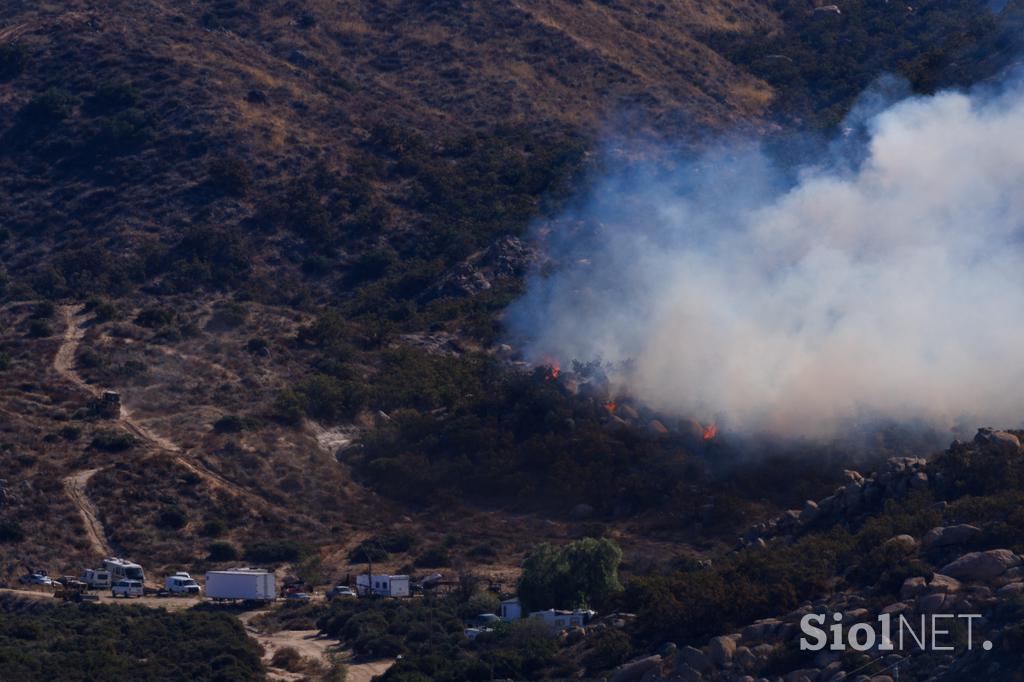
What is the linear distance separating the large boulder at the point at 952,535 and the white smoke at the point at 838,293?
2059 cm

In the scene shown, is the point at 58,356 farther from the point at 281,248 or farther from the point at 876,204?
the point at 876,204

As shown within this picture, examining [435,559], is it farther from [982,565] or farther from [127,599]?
[982,565]

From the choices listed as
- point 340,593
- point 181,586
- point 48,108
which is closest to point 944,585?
point 340,593

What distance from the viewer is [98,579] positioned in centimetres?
6862

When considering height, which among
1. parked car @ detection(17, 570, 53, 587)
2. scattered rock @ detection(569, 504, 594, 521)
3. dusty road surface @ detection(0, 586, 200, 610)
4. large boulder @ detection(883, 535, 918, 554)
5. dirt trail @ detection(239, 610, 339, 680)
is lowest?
dirt trail @ detection(239, 610, 339, 680)

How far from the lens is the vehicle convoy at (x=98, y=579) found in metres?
68.6

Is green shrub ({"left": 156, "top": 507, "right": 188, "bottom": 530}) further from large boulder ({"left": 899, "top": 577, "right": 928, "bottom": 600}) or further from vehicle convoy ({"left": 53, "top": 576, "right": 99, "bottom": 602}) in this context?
large boulder ({"left": 899, "top": 577, "right": 928, "bottom": 600})

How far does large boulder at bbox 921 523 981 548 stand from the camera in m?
49.7

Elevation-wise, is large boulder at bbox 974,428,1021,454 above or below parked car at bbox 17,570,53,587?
above

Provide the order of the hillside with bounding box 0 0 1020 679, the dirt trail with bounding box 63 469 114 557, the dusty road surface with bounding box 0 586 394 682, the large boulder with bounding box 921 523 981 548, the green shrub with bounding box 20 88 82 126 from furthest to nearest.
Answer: the green shrub with bounding box 20 88 82 126, the hillside with bounding box 0 0 1020 679, the dirt trail with bounding box 63 469 114 557, the dusty road surface with bounding box 0 586 394 682, the large boulder with bounding box 921 523 981 548

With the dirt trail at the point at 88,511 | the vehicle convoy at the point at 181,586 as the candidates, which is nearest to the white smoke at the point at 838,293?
the vehicle convoy at the point at 181,586

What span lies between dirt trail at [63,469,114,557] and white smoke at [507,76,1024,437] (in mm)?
26674

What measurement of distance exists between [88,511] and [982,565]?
144ft

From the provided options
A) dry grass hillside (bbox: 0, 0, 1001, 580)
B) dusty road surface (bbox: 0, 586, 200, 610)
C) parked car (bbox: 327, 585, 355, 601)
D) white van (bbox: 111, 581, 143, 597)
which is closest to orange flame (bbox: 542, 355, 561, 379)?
dry grass hillside (bbox: 0, 0, 1001, 580)
